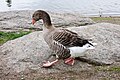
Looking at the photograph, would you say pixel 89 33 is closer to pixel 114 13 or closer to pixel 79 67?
pixel 79 67

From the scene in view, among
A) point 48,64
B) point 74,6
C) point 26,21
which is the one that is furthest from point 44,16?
point 74,6

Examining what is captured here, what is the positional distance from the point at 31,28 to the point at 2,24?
50.8 inches

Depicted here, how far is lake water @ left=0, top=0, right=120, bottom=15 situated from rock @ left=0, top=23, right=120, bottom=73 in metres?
13.6

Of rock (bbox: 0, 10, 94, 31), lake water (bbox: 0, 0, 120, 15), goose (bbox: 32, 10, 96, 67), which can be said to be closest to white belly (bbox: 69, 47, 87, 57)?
goose (bbox: 32, 10, 96, 67)

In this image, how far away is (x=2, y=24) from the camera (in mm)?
13898

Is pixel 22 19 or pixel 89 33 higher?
pixel 89 33

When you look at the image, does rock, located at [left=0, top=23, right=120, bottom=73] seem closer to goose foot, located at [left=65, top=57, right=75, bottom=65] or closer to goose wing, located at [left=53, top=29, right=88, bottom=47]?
goose foot, located at [left=65, top=57, right=75, bottom=65]

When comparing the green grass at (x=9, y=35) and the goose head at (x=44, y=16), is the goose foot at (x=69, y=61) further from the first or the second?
the green grass at (x=9, y=35)

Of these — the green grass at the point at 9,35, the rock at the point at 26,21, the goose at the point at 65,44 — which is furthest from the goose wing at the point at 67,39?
the rock at the point at 26,21

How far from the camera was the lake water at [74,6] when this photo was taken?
24.3m

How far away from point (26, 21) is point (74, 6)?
1307 centimetres

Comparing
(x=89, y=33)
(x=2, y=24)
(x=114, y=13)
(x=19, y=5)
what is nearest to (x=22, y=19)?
(x=2, y=24)

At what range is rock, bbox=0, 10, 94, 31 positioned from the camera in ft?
44.5

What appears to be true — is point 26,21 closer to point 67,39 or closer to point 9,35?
point 9,35
